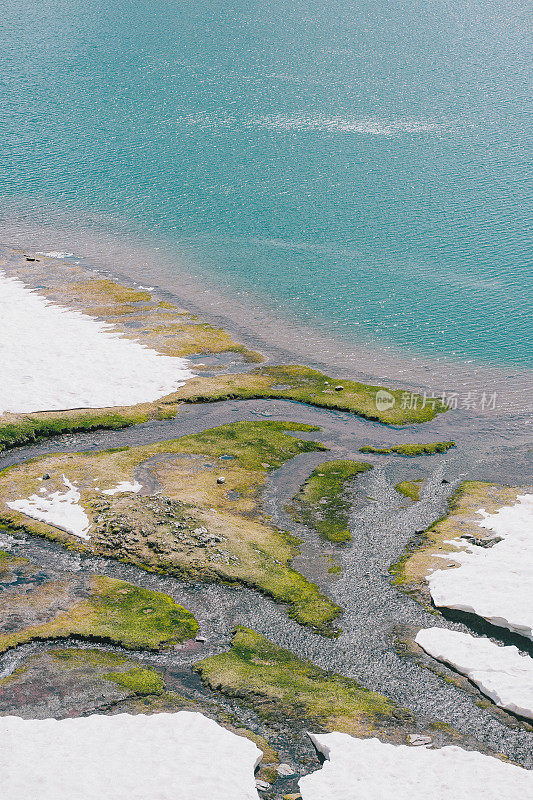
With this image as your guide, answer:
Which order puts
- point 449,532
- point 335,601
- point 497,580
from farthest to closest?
point 449,532 < point 497,580 < point 335,601

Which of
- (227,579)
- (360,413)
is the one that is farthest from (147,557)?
(360,413)

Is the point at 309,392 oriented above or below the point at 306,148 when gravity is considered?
below

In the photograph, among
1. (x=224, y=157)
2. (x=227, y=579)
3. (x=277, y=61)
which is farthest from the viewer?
(x=277, y=61)

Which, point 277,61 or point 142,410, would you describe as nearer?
point 142,410

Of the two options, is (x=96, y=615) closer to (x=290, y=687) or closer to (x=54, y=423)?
(x=290, y=687)

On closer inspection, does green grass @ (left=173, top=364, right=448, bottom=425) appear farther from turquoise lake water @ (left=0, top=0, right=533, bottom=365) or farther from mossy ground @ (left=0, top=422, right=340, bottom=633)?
turquoise lake water @ (left=0, top=0, right=533, bottom=365)

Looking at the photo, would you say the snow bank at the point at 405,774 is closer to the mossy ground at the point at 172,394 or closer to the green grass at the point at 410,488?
the green grass at the point at 410,488

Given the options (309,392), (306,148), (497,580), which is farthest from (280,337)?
(306,148)

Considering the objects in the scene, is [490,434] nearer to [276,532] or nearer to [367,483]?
[367,483]
